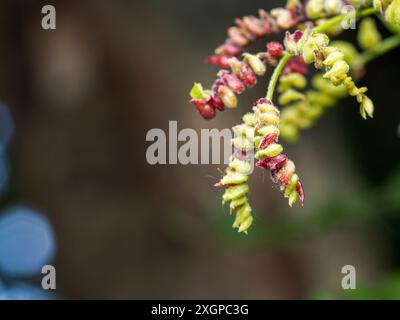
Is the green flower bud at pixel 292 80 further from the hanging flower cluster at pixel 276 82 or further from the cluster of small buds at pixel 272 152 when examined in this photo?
the cluster of small buds at pixel 272 152

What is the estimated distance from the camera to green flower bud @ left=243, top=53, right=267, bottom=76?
104 cm

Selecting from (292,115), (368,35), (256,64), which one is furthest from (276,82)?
(368,35)

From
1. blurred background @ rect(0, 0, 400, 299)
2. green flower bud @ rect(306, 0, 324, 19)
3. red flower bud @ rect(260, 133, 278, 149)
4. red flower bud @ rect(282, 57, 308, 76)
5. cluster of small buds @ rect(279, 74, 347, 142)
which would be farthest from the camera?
blurred background @ rect(0, 0, 400, 299)

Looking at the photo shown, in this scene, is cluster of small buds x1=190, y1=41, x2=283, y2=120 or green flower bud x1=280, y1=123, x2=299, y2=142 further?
green flower bud x1=280, y1=123, x2=299, y2=142

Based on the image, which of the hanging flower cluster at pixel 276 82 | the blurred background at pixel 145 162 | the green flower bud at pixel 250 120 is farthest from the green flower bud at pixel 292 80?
the blurred background at pixel 145 162

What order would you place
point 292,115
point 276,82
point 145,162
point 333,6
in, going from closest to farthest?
point 276,82
point 333,6
point 292,115
point 145,162

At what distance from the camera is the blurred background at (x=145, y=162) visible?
3.61 metres

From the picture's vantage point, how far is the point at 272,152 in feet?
2.97

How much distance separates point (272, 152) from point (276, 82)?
0.57 feet

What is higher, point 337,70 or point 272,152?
point 337,70

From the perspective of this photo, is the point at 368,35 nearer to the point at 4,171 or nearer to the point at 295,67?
the point at 295,67

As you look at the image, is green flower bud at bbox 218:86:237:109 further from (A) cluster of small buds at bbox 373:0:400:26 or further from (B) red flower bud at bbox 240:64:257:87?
(A) cluster of small buds at bbox 373:0:400:26

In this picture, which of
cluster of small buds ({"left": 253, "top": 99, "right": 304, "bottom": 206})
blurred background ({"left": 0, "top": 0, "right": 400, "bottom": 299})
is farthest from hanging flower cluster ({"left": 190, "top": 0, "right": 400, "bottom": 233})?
blurred background ({"left": 0, "top": 0, "right": 400, "bottom": 299})
